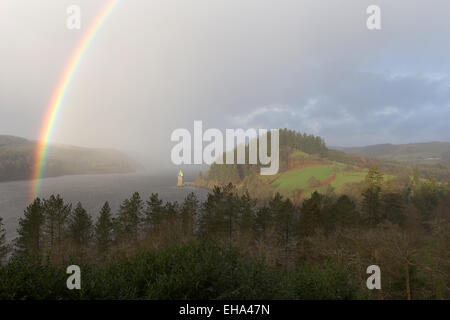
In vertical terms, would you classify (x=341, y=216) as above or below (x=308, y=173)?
below

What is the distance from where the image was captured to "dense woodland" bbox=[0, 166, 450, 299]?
635 centimetres

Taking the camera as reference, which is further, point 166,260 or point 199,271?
point 166,260

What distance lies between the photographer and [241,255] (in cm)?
888

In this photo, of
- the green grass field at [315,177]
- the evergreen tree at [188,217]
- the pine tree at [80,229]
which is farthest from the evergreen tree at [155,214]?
the green grass field at [315,177]

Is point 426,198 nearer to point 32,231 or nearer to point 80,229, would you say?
point 80,229

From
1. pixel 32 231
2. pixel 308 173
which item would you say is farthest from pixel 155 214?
pixel 308 173

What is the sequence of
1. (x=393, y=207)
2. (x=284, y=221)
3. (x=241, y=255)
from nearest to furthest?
1. (x=241, y=255)
2. (x=284, y=221)
3. (x=393, y=207)

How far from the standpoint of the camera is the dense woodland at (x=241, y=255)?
20.8ft

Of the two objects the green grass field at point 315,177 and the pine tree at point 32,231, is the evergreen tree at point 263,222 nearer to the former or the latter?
the pine tree at point 32,231

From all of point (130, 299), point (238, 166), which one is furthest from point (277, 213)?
point (238, 166)

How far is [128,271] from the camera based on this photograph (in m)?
7.86

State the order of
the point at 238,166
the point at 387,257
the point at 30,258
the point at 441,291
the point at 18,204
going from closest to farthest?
the point at 30,258 < the point at 441,291 < the point at 387,257 < the point at 18,204 < the point at 238,166
